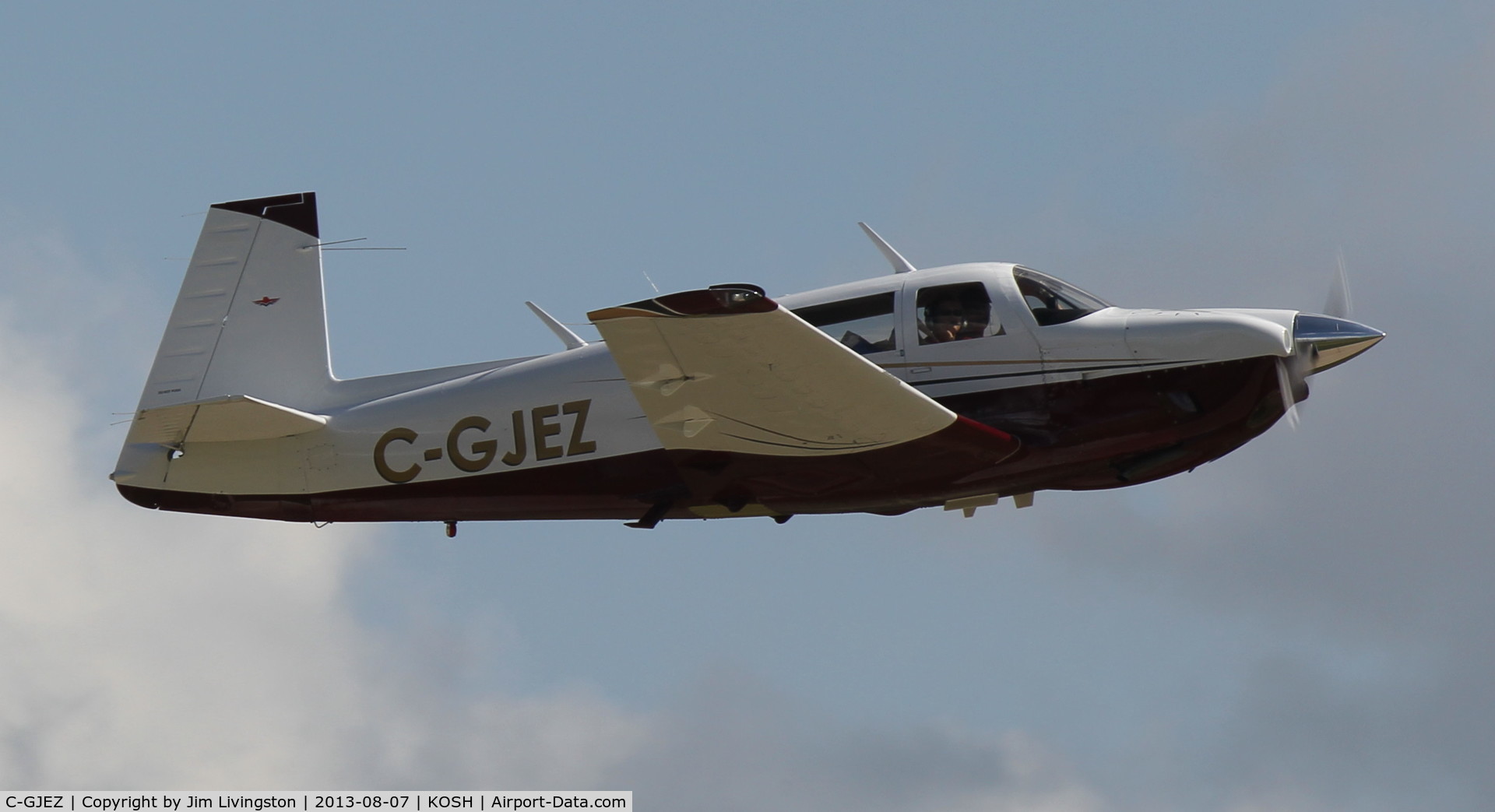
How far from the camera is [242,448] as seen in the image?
14172mm

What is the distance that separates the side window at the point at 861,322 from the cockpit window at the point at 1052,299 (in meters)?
0.99

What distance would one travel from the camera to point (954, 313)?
12422 mm

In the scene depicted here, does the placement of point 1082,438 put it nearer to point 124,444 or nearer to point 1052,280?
point 1052,280

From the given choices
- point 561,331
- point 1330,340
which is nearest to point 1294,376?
point 1330,340

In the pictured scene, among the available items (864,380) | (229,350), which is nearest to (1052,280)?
Answer: (864,380)

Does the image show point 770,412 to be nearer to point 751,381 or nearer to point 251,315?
point 751,381

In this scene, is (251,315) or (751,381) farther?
(251,315)

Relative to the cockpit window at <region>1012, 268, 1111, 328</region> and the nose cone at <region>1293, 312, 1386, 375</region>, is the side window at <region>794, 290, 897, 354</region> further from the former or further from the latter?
the nose cone at <region>1293, 312, 1386, 375</region>

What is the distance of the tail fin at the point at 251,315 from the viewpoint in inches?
583

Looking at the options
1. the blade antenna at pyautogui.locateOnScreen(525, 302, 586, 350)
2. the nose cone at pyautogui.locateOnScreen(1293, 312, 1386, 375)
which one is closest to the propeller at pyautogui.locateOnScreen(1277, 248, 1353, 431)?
the nose cone at pyautogui.locateOnScreen(1293, 312, 1386, 375)

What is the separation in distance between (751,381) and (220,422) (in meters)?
4.88

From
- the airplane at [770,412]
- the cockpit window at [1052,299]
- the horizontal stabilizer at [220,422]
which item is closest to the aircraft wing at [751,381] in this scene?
the airplane at [770,412]

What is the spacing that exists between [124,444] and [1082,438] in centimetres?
801

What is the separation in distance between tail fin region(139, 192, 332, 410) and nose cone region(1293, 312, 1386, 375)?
313 inches
